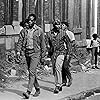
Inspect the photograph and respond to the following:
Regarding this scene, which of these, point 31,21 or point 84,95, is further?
point 84,95

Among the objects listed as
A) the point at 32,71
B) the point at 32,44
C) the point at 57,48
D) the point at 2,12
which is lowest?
the point at 32,71

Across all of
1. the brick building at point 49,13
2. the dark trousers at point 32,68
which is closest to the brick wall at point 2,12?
the brick building at point 49,13

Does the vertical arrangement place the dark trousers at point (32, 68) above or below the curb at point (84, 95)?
above

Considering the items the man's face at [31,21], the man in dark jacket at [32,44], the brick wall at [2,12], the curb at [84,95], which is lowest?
the curb at [84,95]

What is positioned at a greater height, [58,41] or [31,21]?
[31,21]

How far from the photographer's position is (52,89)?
29.4 feet

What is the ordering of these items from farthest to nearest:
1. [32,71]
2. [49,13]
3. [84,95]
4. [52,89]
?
1. [49,13]
2. [52,89]
3. [84,95]
4. [32,71]

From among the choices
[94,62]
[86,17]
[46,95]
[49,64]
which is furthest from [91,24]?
[46,95]

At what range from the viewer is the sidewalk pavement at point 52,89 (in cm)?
796

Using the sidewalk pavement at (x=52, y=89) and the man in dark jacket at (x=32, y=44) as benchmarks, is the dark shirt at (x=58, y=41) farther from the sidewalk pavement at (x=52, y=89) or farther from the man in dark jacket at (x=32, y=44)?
the sidewalk pavement at (x=52, y=89)

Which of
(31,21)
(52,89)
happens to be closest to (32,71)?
(31,21)

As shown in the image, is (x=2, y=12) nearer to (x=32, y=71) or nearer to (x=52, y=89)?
(x=52, y=89)

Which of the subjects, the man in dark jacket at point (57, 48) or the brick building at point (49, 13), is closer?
the man in dark jacket at point (57, 48)

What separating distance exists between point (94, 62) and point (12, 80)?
5.89m
